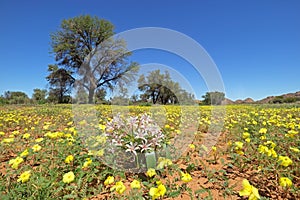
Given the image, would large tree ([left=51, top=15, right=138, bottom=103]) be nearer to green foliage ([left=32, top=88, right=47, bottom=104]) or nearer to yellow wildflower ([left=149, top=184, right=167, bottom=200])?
green foliage ([left=32, top=88, right=47, bottom=104])

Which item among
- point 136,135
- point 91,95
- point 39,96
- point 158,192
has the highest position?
point 39,96

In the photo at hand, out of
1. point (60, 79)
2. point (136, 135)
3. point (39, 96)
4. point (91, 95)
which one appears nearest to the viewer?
point (136, 135)

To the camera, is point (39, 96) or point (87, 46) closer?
point (87, 46)

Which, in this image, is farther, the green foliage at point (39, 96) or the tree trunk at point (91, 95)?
the green foliage at point (39, 96)

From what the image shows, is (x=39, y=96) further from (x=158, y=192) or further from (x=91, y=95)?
(x=158, y=192)

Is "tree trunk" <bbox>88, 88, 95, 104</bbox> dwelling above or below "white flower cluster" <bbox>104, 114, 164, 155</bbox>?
above

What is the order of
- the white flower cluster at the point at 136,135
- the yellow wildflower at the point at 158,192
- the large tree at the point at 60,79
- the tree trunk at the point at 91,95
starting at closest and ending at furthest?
the yellow wildflower at the point at 158,192, the white flower cluster at the point at 136,135, the tree trunk at the point at 91,95, the large tree at the point at 60,79

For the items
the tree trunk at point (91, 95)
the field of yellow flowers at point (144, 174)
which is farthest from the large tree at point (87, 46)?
the field of yellow flowers at point (144, 174)

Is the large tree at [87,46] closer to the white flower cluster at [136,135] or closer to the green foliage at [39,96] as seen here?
the green foliage at [39,96]

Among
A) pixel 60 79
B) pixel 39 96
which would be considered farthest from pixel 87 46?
pixel 39 96

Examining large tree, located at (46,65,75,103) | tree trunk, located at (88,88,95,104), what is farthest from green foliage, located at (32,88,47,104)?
tree trunk, located at (88,88,95,104)

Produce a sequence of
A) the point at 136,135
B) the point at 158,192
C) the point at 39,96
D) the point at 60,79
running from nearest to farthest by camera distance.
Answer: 1. the point at 158,192
2. the point at 136,135
3. the point at 60,79
4. the point at 39,96

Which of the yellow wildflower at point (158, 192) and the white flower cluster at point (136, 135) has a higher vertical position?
the white flower cluster at point (136, 135)

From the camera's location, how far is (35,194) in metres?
1.75
